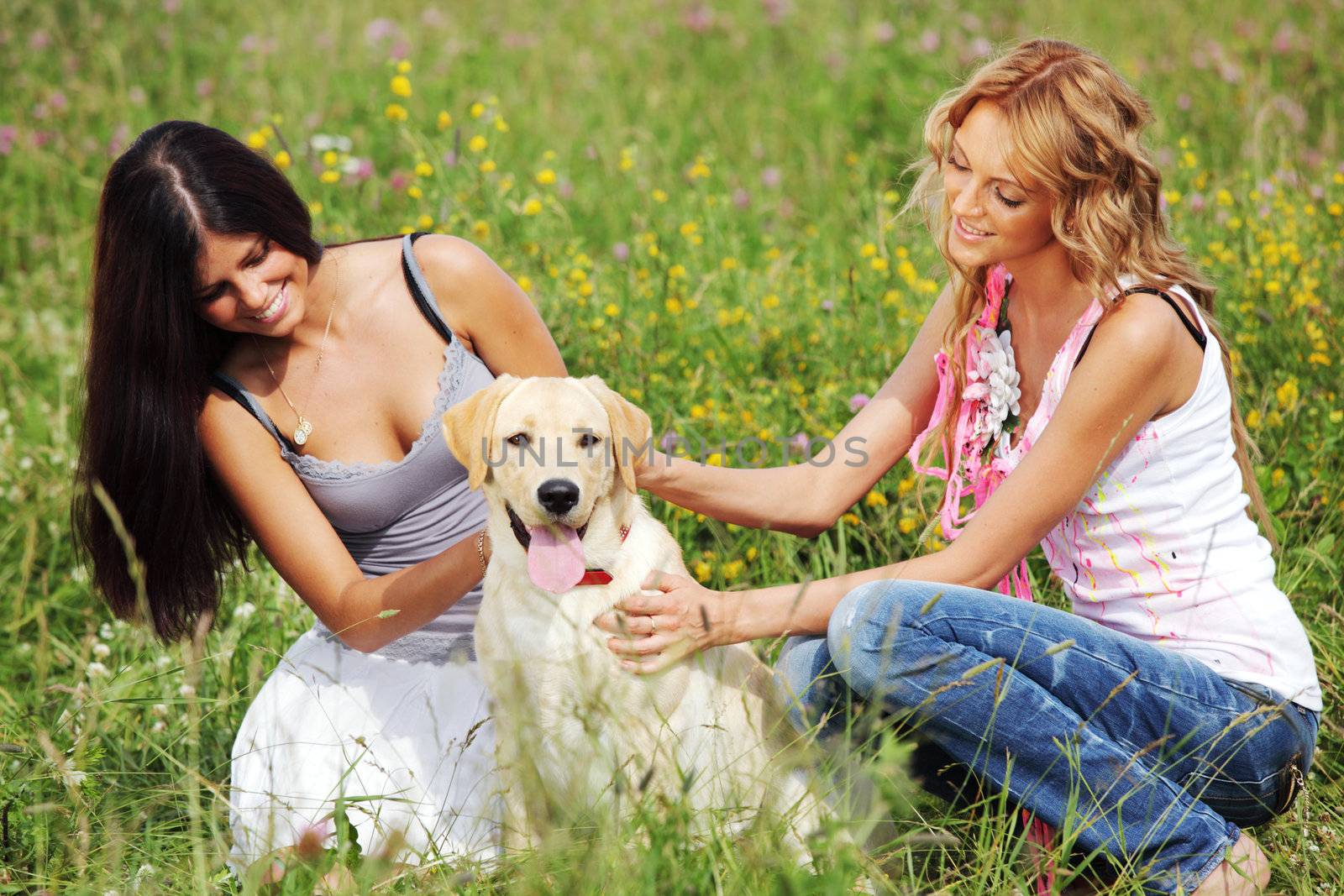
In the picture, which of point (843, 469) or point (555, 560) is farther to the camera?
point (843, 469)

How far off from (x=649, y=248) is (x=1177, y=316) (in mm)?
2419

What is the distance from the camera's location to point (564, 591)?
2547 millimetres

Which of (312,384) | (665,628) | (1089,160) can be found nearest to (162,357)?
(312,384)

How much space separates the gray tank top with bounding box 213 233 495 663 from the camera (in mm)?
3006

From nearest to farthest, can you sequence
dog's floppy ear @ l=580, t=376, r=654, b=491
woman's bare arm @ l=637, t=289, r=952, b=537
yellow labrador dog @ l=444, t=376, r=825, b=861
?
yellow labrador dog @ l=444, t=376, r=825, b=861
dog's floppy ear @ l=580, t=376, r=654, b=491
woman's bare arm @ l=637, t=289, r=952, b=537

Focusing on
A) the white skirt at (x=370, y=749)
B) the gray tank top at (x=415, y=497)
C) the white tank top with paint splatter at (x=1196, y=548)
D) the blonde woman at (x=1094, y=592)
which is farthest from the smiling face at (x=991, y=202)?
the white skirt at (x=370, y=749)

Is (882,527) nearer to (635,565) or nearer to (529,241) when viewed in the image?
(635,565)

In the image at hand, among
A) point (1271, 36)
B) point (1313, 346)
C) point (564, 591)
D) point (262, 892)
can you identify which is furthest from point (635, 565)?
point (1271, 36)

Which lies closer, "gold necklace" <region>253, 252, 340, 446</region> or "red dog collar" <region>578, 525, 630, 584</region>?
"red dog collar" <region>578, 525, 630, 584</region>

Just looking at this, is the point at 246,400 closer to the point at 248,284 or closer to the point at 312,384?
the point at 312,384

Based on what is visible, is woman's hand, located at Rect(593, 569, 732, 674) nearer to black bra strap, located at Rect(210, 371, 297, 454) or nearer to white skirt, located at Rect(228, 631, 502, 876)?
white skirt, located at Rect(228, 631, 502, 876)

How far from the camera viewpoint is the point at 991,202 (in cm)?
260

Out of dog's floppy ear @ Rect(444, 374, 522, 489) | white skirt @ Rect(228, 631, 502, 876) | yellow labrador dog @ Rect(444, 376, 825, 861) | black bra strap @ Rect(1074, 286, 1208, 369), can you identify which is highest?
black bra strap @ Rect(1074, 286, 1208, 369)

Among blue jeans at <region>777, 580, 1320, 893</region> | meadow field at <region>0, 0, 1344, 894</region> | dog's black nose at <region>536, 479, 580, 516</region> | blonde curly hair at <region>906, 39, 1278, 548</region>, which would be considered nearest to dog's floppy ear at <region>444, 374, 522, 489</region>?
dog's black nose at <region>536, 479, 580, 516</region>
